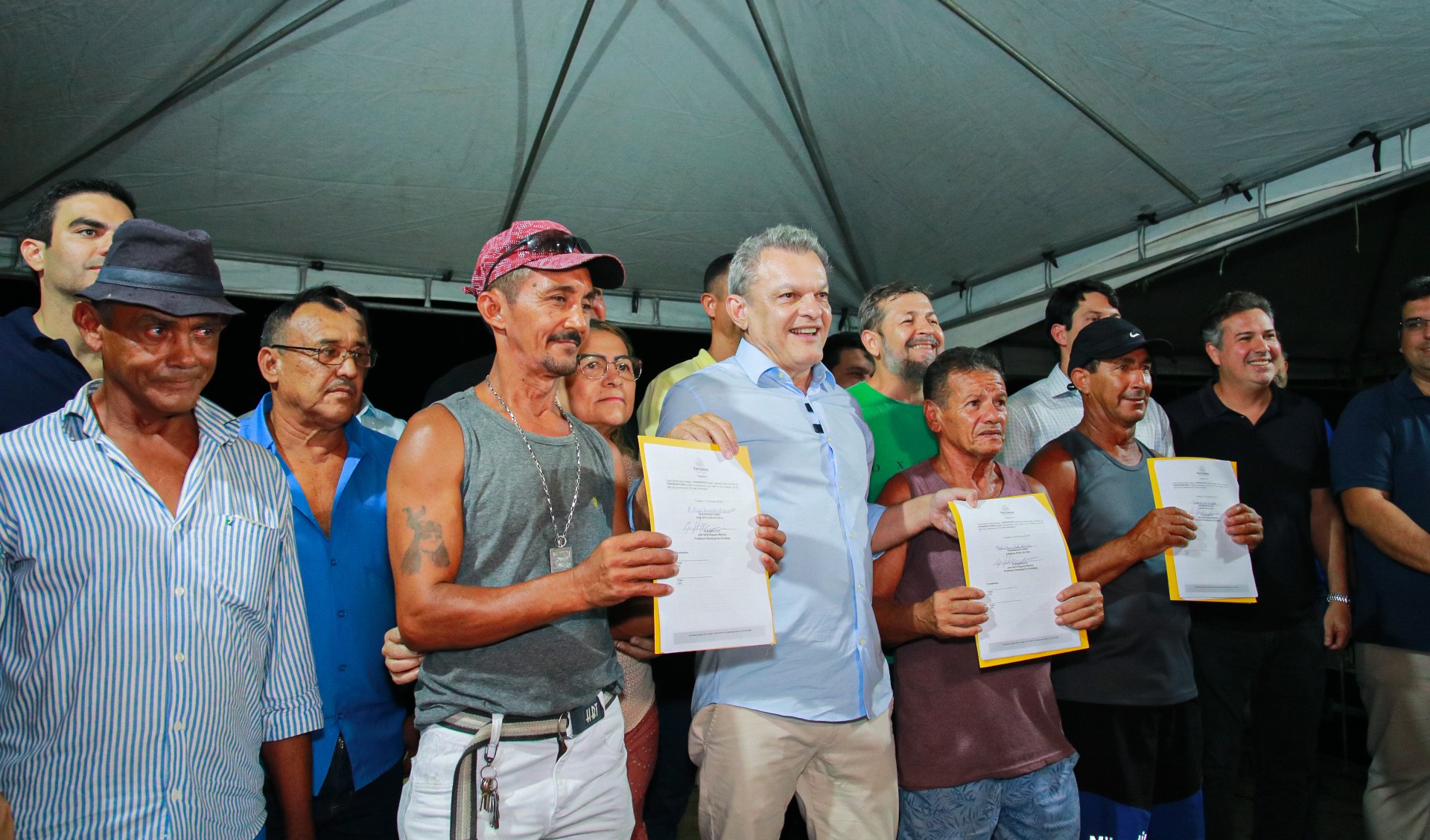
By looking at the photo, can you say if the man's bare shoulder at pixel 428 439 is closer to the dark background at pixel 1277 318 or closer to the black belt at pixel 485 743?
the black belt at pixel 485 743

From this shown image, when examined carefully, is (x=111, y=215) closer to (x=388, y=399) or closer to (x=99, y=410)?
(x=99, y=410)

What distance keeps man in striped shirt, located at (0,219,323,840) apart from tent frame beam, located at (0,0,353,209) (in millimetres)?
2583

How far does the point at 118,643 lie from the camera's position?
154 cm

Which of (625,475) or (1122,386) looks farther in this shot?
(1122,386)

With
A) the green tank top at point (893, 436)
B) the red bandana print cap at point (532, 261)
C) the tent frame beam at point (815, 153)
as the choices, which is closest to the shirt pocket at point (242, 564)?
the red bandana print cap at point (532, 261)

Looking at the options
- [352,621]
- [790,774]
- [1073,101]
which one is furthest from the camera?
[1073,101]

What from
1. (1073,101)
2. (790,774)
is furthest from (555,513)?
(1073,101)

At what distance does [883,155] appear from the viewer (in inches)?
188

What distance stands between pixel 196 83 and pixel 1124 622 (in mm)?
4672

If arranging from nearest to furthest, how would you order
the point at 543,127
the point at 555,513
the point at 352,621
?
1. the point at 555,513
2. the point at 352,621
3. the point at 543,127

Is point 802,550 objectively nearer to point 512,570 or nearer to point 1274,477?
point 512,570

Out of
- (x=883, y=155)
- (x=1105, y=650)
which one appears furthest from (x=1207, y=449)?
(x=883, y=155)

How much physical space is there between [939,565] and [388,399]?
6613 millimetres

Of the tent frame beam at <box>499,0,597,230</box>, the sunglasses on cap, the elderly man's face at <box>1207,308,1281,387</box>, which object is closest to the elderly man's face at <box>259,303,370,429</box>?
the sunglasses on cap
